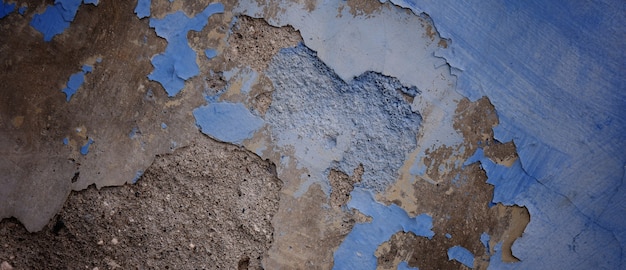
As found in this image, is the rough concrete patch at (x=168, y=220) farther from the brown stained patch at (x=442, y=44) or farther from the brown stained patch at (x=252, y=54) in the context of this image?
the brown stained patch at (x=442, y=44)

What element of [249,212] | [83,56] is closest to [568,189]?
[249,212]

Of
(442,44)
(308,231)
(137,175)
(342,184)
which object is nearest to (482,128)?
(442,44)

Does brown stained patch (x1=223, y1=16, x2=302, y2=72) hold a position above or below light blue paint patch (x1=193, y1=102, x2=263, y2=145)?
above

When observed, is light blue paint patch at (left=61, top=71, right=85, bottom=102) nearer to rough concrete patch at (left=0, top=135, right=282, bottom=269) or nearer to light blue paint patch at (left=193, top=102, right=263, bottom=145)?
rough concrete patch at (left=0, top=135, right=282, bottom=269)

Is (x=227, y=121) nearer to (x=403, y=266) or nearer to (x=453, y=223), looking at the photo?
(x=403, y=266)

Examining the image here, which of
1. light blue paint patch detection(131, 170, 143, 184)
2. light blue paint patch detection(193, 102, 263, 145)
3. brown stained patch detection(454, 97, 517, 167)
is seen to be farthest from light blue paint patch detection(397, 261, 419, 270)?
light blue paint patch detection(131, 170, 143, 184)

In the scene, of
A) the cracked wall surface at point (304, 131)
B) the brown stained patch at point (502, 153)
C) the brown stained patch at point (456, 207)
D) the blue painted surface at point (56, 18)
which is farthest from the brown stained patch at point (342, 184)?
the blue painted surface at point (56, 18)
